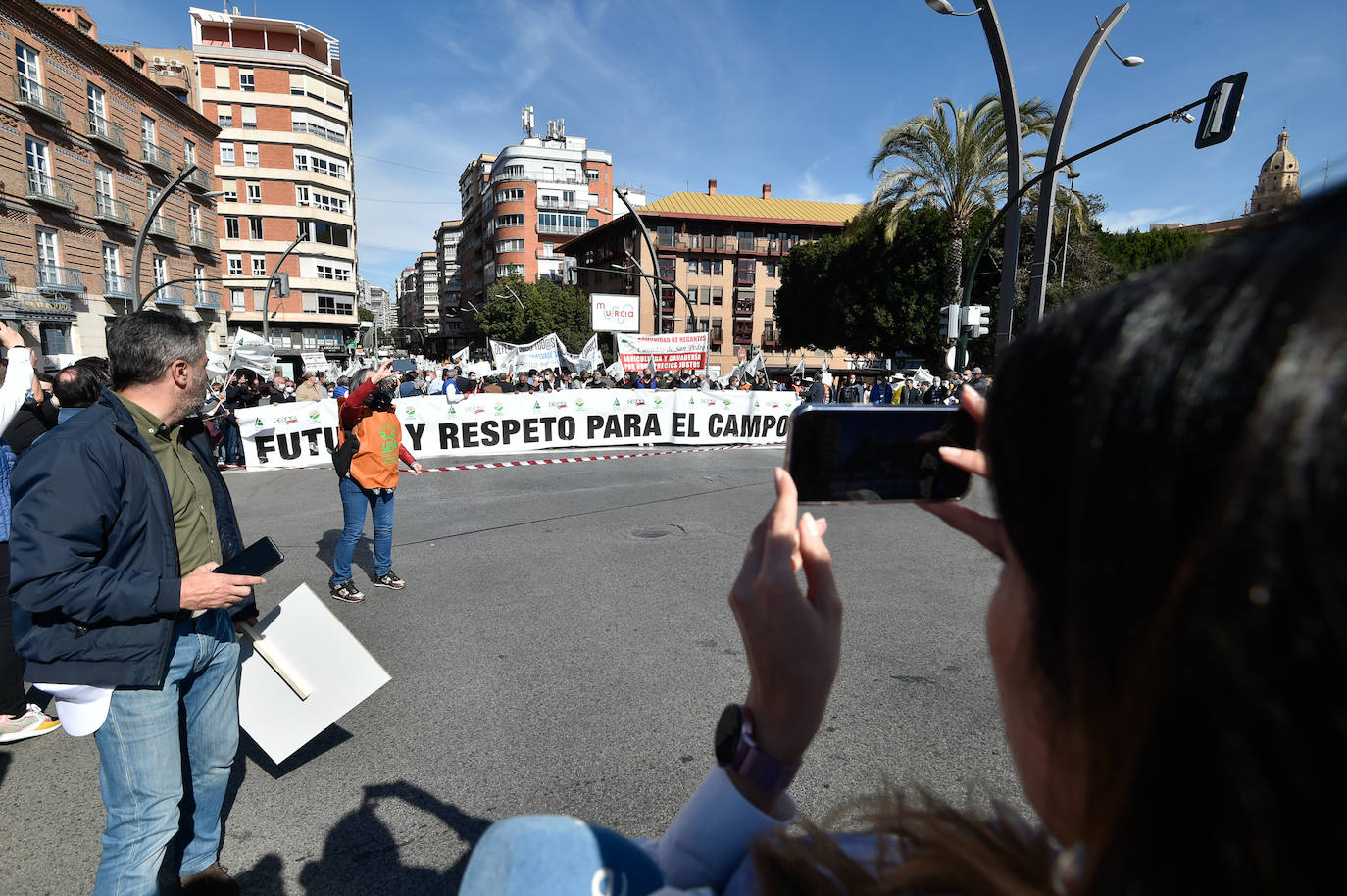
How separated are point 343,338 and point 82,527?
60826 mm

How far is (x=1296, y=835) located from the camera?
0.32 m

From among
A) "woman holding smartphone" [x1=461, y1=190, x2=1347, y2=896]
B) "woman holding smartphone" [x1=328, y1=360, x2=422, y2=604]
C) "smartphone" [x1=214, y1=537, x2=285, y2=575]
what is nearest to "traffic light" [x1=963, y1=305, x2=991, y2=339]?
"woman holding smartphone" [x1=328, y1=360, x2=422, y2=604]

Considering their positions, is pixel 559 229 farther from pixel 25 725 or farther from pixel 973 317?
pixel 25 725

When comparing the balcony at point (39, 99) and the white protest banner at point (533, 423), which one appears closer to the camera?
the white protest banner at point (533, 423)

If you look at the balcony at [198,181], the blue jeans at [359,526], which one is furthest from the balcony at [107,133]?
the blue jeans at [359,526]

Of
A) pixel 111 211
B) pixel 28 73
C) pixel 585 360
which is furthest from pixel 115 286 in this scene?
pixel 585 360

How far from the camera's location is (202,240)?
121 feet

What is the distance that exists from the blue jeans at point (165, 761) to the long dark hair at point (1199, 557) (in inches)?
104

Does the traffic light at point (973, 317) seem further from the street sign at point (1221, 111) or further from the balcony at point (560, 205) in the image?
the balcony at point (560, 205)

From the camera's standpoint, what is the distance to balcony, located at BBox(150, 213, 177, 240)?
3268cm

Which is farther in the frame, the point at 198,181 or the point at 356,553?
the point at 198,181

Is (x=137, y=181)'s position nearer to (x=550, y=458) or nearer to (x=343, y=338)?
(x=343, y=338)

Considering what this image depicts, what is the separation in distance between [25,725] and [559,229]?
75527mm

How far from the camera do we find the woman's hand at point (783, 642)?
784mm
